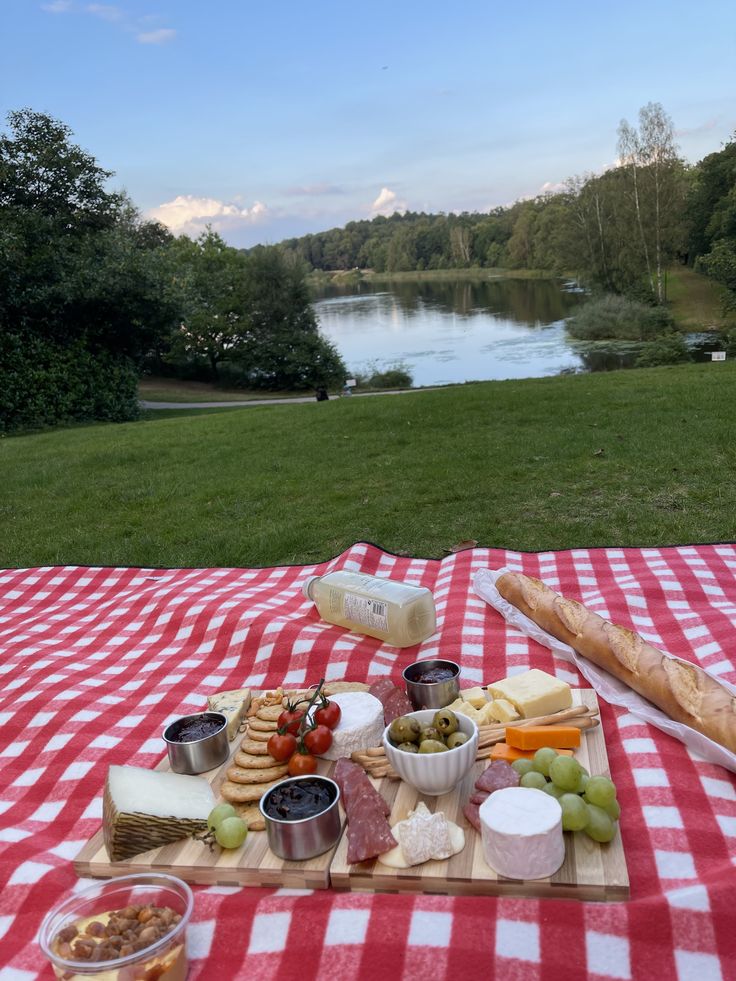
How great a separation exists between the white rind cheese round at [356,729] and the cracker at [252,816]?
0.69 feet

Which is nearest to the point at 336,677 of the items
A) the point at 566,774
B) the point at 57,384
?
the point at 566,774

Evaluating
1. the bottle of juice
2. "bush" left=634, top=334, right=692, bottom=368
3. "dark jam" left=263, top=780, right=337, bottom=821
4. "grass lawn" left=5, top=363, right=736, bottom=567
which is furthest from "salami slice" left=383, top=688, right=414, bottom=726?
"bush" left=634, top=334, right=692, bottom=368

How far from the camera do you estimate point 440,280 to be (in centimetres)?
7738

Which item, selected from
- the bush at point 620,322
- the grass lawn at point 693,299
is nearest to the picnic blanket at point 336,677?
the bush at point 620,322

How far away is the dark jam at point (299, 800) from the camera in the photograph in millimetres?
1426

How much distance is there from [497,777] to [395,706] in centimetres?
40

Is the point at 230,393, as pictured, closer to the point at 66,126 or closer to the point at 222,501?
the point at 66,126

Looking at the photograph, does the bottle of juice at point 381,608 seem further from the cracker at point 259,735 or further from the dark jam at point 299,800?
the dark jam at point 299,800

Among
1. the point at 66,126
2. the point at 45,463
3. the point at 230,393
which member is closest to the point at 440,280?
the point at 230,393

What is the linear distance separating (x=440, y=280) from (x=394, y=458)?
73.2m

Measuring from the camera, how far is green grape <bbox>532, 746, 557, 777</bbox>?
152cm

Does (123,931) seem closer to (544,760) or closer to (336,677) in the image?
(544,760)

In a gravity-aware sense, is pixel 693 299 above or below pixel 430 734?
below

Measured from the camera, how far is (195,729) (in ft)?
5.86
